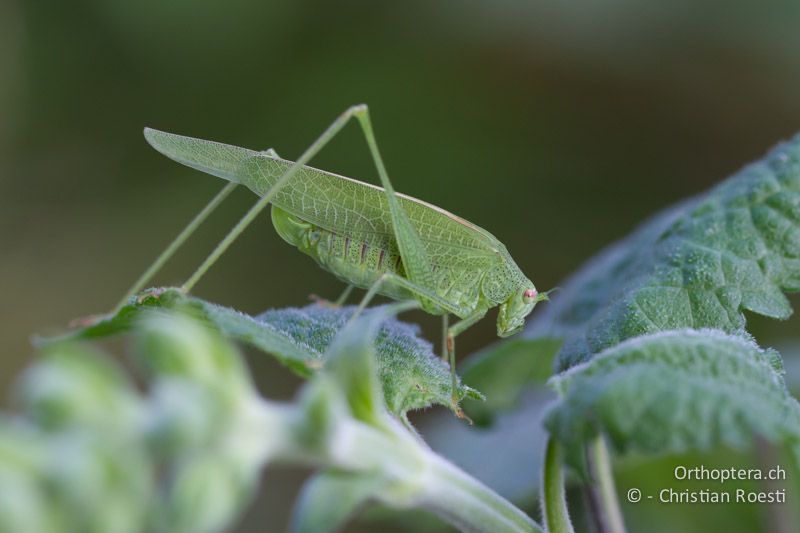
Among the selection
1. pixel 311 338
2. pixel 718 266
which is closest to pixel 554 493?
pixel 311 338

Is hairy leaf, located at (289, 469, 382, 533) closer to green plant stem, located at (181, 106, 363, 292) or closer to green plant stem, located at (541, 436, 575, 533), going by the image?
green plant stem, located at (541, 436, 575, 533)

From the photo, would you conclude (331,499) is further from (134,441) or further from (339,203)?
(339,203)

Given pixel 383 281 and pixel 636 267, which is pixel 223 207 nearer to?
pixel 383 281

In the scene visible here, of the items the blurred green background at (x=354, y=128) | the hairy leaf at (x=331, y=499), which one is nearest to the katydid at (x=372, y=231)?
the hairy leaf at (x=331, y=499)

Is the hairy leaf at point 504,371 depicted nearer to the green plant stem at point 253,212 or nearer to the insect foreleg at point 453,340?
the insect foreleg at point 453,340

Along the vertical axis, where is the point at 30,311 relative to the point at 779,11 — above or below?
below

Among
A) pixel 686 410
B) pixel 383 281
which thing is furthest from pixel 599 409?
pixel 383 281
